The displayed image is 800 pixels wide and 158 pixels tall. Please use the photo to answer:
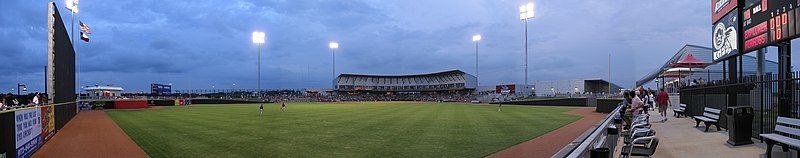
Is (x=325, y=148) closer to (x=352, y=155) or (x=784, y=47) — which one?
(x=352, y=155)

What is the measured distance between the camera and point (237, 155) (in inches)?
442

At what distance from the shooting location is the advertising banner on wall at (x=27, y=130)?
1057cm

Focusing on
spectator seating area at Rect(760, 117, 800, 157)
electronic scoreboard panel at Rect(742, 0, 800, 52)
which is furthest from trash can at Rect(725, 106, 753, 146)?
electronic scoreboard panel at Rect(742, 0, 800, 52)

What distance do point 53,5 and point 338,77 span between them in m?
106

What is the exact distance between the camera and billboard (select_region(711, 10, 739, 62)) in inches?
647

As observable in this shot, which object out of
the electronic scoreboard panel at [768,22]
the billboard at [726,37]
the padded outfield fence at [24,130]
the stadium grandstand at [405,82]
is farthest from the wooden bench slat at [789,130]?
the stadium grandstand at [405,82]

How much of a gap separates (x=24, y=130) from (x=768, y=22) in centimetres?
1928

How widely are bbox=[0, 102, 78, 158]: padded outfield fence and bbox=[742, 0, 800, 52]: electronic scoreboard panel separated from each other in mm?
16589

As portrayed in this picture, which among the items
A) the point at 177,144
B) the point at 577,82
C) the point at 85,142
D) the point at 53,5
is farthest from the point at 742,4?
the point at 577,82

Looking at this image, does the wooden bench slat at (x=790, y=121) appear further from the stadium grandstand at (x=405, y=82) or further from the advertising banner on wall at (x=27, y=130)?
the stadium grandstand at (x=405, y=82)

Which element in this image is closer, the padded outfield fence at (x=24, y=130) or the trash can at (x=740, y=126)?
the trash can at (x=740, y=126)

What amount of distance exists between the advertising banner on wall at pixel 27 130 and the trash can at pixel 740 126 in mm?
14885

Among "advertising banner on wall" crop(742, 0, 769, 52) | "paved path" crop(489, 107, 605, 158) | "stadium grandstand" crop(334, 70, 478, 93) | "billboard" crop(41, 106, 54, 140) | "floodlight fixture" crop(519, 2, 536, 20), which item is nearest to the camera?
"paved path" crop(489, 107, 605, 158)

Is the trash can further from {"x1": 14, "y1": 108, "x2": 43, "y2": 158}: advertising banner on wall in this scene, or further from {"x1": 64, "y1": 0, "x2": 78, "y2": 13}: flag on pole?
{"x1": 64, "y1": 0, "x2": 78, "y2": 13}: flag on pole
